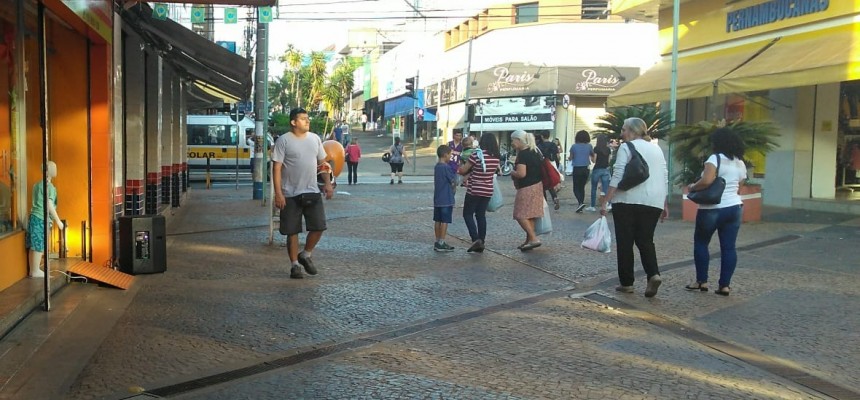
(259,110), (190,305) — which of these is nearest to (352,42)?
(259,110)

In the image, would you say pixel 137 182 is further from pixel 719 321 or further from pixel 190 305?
pixel 719 321

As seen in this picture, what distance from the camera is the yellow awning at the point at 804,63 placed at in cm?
1252

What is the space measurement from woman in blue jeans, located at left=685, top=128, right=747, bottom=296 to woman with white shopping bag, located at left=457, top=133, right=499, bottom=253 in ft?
10.7

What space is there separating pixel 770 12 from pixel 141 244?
507 inches

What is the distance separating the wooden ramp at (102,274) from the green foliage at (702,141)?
9299 mm

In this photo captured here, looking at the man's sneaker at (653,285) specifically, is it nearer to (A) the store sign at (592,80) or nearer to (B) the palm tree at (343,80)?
(A) the store sign at (592,80)

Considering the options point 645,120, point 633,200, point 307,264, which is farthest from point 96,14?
point 645,120

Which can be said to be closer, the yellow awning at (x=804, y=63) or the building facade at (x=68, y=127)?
the building facade at (x=68, y=127)

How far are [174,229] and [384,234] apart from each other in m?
3.55

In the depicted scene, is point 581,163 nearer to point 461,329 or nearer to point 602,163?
point 602,163

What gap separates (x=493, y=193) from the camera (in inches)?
428

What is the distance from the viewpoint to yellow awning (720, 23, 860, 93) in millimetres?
12523

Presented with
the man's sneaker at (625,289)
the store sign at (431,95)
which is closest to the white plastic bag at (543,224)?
the man's sneaker at (625,289)

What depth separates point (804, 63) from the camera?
44.0 ft
